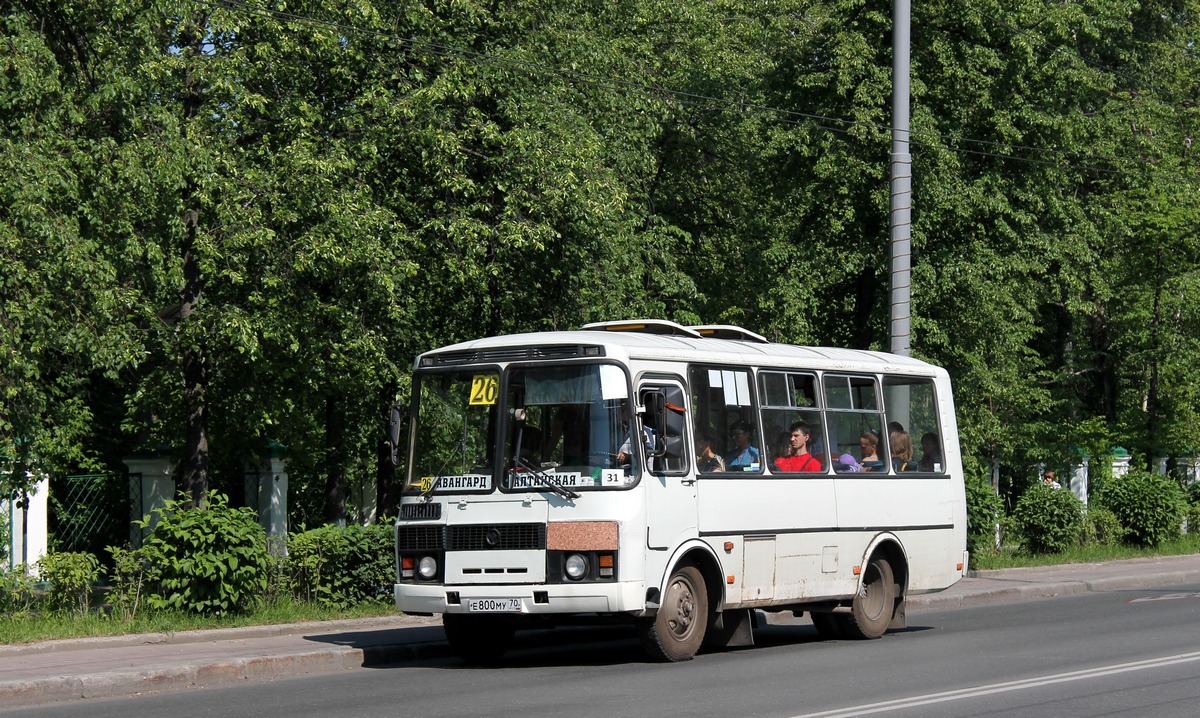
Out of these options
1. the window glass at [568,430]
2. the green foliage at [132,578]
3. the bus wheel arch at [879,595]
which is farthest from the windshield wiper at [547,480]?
the green foliage at [132,578]

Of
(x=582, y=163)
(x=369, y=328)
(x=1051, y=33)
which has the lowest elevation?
(x=369, y=328)

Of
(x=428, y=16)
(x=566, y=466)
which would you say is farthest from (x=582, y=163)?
(x=566, y=466)

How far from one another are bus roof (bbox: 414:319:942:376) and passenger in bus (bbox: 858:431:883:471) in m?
0.77

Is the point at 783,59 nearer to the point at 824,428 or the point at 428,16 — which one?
the point at 428,16

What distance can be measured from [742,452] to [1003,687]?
418cm

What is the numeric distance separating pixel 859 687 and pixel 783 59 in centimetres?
2284

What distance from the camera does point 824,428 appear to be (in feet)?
52.4

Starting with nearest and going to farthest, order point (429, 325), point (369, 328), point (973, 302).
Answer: point (369, 328) → point (429, 325) → point (973, 302)

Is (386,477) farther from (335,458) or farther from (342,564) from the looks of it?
(342,564)

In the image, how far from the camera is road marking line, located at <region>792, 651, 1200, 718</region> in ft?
32.9

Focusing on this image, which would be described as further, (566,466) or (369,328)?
(369,328)

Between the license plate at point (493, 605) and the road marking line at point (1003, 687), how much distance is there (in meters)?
3.80

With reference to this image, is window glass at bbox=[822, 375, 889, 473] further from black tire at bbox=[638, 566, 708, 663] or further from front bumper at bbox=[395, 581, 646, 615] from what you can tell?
front bumper at bbox=[395, 581, 646, 615]

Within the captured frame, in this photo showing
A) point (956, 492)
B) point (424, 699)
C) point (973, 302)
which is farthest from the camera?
point (973, 302)
